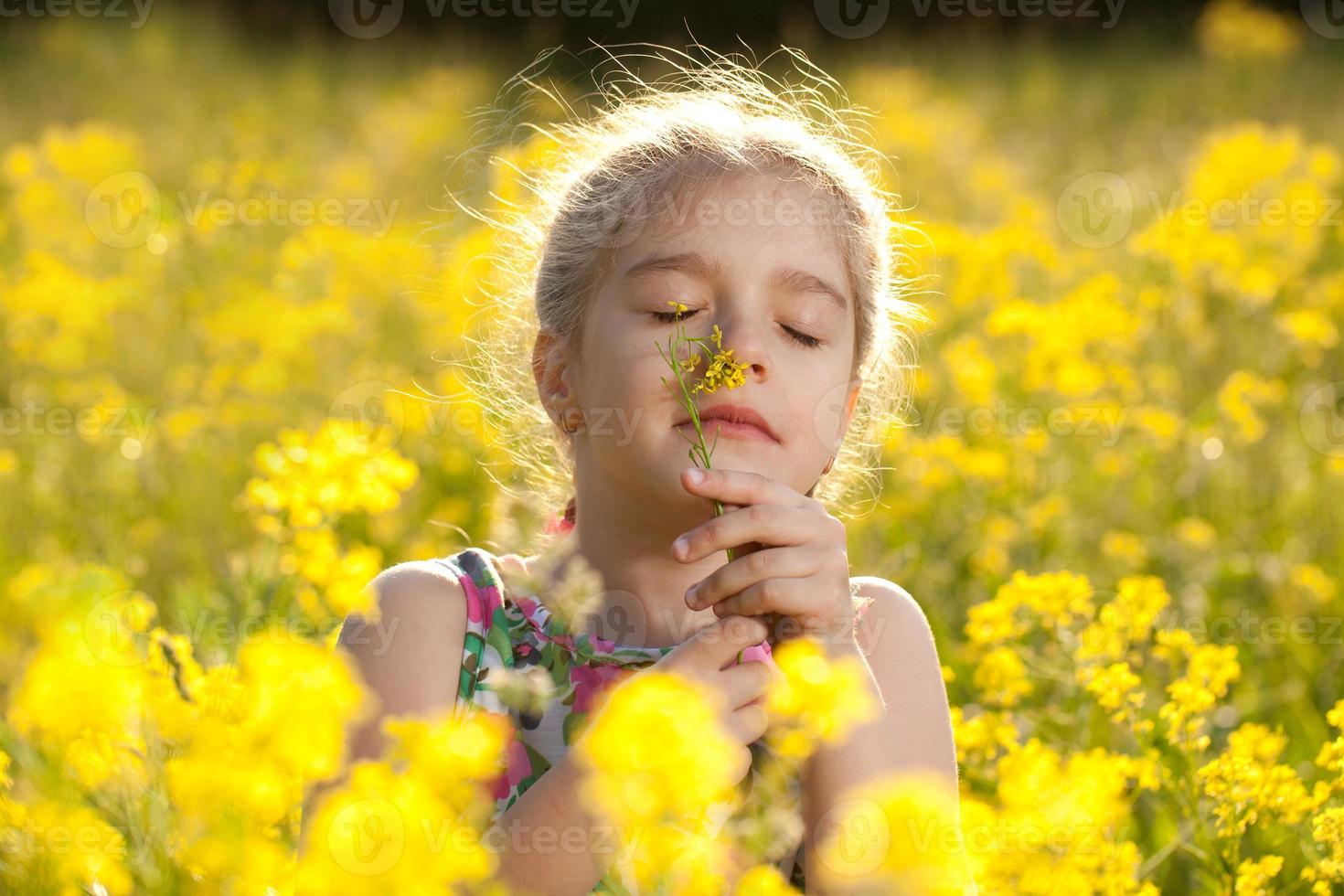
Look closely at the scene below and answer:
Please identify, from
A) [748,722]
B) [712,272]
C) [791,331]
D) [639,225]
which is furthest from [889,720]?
[639,225]

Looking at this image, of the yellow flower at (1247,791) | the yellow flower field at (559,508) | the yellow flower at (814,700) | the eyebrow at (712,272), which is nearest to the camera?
the yellow flower field at (559,508)

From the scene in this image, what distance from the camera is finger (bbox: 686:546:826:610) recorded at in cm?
154

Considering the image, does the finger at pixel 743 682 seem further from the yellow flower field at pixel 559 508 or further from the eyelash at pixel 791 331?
the eyelash at pixel 791 331

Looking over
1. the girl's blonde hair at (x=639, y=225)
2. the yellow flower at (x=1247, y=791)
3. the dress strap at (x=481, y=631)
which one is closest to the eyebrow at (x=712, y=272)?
the girl's blonde hair at (x=639, y=225)

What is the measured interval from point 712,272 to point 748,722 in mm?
575

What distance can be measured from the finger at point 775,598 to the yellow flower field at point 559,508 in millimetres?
128

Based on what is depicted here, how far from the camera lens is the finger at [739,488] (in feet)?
5.09

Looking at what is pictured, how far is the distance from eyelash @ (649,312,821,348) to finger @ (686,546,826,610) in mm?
354

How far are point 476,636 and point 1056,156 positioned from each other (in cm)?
605

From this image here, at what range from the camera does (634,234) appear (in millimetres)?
1925

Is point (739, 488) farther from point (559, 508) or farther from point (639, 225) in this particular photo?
point (559, 508)

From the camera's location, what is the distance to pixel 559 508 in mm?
2318

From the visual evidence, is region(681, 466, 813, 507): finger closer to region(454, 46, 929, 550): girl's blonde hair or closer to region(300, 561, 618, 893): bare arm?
region(300, 561, 618, 893): bare arm

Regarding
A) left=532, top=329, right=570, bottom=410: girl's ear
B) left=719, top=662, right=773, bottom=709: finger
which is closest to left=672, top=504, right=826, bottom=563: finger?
left=719, top=662, right=773, bottom=709: finger
